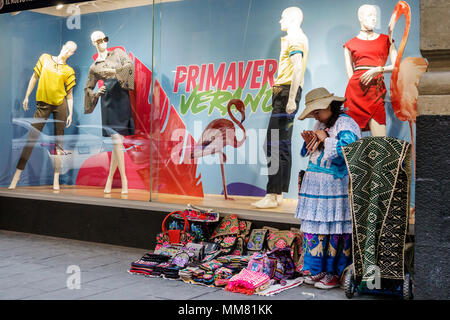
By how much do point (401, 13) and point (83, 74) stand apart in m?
4.40

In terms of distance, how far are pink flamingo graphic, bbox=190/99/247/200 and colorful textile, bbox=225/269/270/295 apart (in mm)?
1811

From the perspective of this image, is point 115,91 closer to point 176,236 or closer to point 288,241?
point 176,236

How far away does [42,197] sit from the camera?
7695mm

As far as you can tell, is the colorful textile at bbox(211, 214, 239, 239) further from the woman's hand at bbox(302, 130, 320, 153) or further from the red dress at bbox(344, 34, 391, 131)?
the red dress at bbox(344, 34, 391, 131)

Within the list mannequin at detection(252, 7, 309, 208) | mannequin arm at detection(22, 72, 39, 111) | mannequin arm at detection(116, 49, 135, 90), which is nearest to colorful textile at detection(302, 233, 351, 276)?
mannequin at detection(252, 7, 309, 208)

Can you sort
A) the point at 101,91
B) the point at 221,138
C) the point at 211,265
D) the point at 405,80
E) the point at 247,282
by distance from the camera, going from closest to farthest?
the point at 247,282
the point at 211,265
the point at 405,80
the point at 221,138
the point at 101,91

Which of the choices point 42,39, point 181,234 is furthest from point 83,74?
point 181,234

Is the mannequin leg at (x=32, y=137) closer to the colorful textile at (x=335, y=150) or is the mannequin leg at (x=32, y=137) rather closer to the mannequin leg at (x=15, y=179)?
the mannequin leg at (x=15, y=179)

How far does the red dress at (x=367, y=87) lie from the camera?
5.83 meters

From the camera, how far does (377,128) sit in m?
5.80

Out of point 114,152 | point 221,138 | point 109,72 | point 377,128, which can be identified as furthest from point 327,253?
point 109,72

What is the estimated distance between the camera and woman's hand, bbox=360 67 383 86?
19.2 ft

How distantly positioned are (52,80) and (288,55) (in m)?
3.71

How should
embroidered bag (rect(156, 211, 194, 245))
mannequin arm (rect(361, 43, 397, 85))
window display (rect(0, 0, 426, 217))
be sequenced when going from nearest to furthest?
mannequin arm (rect(361, 43, 397, 85)), embroidered bag (rect(156, 211, 194, 245)), window display (rect(0, 0, 426, 217))
